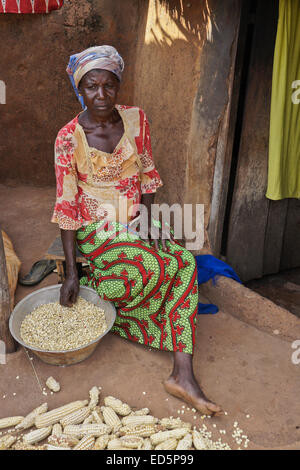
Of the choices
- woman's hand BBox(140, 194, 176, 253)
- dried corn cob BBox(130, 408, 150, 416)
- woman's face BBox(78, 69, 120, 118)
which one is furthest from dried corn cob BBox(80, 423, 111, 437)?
woman's face BBox(78, 69, 120, 118)

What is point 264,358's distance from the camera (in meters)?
3.21

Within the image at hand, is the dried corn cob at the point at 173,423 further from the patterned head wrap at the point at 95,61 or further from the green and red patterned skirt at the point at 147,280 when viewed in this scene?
the patterned head wrap at the point at 95,61

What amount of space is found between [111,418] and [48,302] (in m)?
1.05

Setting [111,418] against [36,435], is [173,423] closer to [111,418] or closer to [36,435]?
[111,418]

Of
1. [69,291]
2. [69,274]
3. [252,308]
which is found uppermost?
[69,274]

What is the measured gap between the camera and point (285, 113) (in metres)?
3.84

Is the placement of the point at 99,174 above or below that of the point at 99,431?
above

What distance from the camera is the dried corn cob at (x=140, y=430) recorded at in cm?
252

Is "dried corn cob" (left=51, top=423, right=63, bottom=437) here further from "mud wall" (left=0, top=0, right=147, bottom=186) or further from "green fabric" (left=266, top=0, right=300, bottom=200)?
"mud wall" (left=0, top=0, right=147, bottom=186)

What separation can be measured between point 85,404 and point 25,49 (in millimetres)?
3936

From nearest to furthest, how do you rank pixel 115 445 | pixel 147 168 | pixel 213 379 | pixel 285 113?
1. pixel 115 445
2. pixel 213 379
3. pixel 147 168
4. pixel 285 113

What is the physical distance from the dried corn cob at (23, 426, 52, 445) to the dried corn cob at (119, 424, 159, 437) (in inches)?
16.5

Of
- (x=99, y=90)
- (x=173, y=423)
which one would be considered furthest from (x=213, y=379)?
(x=99, y=90)

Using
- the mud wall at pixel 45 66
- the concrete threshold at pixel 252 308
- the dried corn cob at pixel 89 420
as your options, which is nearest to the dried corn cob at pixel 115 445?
the dried corn cob at pixel 89 420
